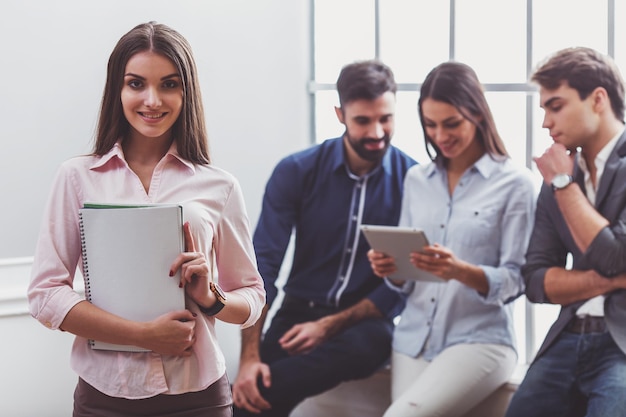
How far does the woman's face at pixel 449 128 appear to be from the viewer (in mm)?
3293

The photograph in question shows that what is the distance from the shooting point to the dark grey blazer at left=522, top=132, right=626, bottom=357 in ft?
9.03

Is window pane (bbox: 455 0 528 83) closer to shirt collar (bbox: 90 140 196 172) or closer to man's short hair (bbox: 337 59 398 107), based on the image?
man's short hair (bbox: 337 59 398 107)

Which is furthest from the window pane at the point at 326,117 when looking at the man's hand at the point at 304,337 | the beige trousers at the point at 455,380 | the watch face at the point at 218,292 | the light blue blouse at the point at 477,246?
the watch face at the point at 218,292

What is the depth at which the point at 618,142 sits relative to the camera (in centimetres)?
292

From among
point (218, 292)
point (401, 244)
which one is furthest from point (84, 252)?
point (401, 244)

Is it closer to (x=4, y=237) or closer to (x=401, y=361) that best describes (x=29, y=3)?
(x=4, y=237)

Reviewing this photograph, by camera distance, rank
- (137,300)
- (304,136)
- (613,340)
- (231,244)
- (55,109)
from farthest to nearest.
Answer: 1. (304,136)
2. (55,109)
3. (613,340)
4. (231,244)
5. (137,300)

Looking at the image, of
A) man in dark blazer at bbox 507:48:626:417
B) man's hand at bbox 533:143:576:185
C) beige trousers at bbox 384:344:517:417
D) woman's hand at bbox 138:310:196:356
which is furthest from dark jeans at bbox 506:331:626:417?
woman's hand at bbox 138:310:196:356

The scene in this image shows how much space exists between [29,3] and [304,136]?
4.54 feet

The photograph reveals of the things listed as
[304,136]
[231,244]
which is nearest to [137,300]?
[231,244]

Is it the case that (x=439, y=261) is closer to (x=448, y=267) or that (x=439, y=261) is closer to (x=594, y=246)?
(x=448, y=267)

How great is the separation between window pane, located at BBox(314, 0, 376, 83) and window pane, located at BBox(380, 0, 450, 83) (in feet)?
0.29

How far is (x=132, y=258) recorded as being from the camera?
1.87 meters

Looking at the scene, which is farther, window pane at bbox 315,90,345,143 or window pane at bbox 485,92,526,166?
window pane at bbox 315,90,345,143
